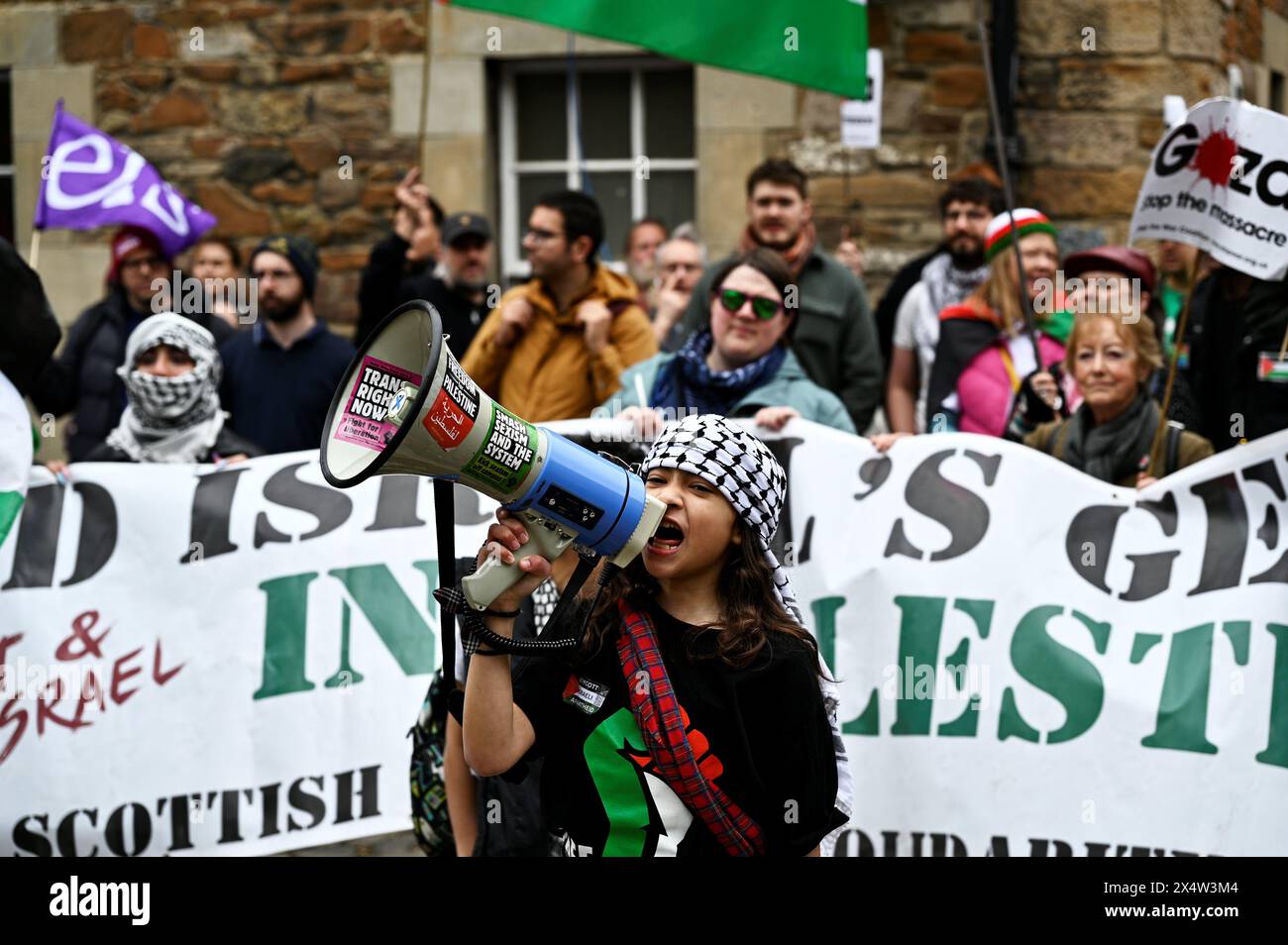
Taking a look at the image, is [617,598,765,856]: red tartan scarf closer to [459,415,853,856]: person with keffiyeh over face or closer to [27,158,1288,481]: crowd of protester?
[459,415,853,856]: person with keffiyeh over face

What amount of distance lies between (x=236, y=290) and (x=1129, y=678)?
5.08 meters

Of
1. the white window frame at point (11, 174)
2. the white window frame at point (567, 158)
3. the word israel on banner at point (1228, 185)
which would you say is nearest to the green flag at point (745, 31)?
the word israel on banner at point (1228, 185)

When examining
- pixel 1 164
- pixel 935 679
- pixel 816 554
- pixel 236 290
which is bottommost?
pixel 935 679

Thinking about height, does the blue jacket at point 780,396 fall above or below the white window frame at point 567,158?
below

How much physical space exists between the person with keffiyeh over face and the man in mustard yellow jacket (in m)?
2.88

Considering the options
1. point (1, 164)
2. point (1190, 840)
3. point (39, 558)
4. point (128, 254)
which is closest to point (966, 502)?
point (1190, 840)

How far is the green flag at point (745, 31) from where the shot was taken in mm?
6250

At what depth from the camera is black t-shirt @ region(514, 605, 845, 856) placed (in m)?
3.18

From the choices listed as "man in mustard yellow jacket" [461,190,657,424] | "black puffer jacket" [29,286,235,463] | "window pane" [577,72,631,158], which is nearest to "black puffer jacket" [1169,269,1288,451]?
"man in mustard yellow jacket" [461,190,657,424]

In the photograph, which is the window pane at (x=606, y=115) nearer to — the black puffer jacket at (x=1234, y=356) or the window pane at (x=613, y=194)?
the window pane at (x=613, y=194)

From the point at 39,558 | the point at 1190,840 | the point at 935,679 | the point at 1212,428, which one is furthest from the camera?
the point at 1212,428

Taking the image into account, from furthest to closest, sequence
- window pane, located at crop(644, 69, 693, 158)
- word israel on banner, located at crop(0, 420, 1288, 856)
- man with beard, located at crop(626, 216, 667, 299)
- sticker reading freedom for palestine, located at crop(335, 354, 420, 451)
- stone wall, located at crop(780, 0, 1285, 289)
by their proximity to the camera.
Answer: window pane, located at crop(644, 69, 693, 158), stone wall, located at crop(780, 0, 1285, 289), man with beard, located at crop(626, 216, 667, 299), word israel on banner, located at crop(0, 420, 1288, 856), sticker reading freedom for palestine, located at crop(335, 354, 420, 451)

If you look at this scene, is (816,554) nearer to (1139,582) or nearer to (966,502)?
(966,502)

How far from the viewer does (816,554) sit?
5254 mm
